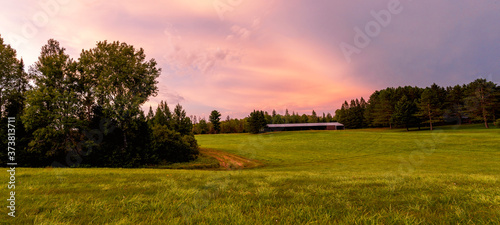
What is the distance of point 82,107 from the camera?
957 inches

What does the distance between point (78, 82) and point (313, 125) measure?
11370 cm

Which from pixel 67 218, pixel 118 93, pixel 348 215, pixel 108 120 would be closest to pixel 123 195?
pixel 67 218

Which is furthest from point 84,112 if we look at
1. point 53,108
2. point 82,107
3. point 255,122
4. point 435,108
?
point 435,108

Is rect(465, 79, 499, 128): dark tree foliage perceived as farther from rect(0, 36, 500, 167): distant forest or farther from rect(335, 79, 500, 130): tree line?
rect(0, 36, 500, 167): distant forest

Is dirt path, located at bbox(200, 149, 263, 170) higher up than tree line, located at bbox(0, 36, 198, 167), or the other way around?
tree line, located at bbox(0, 36, 198, 167)

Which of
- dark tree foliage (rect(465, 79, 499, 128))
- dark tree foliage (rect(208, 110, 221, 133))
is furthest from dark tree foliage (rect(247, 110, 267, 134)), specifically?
dark tree foliage (rect(465, 79, 499, 128))

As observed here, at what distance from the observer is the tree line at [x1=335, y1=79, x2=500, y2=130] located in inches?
2725

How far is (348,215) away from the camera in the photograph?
10.6 feet

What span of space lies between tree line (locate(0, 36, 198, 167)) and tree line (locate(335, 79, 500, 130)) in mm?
86795

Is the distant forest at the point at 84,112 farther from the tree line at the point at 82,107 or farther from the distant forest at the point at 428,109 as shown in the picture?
the distant forest at the point at 428,109

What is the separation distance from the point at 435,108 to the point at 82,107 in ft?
367

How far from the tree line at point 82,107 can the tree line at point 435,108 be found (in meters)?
86.8

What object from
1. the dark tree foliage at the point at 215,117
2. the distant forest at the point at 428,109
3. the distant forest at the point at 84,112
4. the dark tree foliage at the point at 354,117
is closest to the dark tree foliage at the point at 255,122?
the distant forest at the point at 428,109

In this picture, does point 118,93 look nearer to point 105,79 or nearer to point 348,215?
point 105,79
